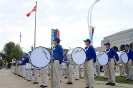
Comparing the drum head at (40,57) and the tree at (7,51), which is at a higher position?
the tree at (7,51)

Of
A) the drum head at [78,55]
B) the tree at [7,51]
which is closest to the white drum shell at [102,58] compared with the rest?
the drum head at [78,55]

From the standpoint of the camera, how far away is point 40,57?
8.06 m

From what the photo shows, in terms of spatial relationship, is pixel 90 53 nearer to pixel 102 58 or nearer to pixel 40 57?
pixel 40 57

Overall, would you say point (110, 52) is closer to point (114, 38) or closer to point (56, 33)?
point (56, 33)

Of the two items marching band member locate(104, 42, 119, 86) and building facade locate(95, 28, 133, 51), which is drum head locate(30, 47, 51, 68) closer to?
marching band member locate(104, 42, 119, 86)

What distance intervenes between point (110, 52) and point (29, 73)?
6139mm

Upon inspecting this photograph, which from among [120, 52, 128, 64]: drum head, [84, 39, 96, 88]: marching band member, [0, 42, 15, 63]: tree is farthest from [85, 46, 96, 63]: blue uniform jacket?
[0, 42, 15, 63]: tree

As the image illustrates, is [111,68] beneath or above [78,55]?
beneath

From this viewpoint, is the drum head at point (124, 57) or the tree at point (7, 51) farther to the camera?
the tree at point (7, 51)

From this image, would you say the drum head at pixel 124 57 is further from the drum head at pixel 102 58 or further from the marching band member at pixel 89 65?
the marching band member at pixel 89 65

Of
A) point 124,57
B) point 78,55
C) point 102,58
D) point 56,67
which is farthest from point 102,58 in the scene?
point 56,67

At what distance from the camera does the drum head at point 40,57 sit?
26.0ft

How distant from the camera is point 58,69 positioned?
7184 millimetres

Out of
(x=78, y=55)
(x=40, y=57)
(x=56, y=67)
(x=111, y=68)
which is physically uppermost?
(x=78, y=55)
